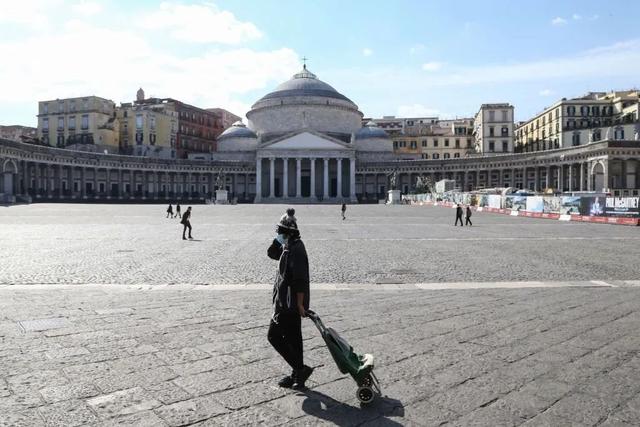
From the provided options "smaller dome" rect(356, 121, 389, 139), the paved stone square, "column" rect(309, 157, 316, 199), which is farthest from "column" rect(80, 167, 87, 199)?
the paved stone square

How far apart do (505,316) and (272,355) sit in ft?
12.8

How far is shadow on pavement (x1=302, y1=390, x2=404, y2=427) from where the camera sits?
466 centimetres

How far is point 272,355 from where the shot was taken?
643 centimetres

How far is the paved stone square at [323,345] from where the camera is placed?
190 inches

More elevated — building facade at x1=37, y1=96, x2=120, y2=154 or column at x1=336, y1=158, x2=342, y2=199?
building facade at x1=37, y1=96, x2=120, y2=154

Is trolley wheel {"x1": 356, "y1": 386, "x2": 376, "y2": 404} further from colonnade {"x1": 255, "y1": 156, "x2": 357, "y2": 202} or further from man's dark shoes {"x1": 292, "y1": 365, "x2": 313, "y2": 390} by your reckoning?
colonnade {"x1": 255, "y1": 156, "x2": 357, "y2": 202}

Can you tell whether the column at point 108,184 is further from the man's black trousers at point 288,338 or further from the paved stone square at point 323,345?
the man's black trousers at point 288,338

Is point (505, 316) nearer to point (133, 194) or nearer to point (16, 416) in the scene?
point (16, 416)

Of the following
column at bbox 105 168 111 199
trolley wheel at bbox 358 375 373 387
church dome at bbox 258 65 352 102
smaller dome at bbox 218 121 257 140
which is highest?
church dome at bbox 258 65 352 102

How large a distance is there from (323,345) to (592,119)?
308 ft

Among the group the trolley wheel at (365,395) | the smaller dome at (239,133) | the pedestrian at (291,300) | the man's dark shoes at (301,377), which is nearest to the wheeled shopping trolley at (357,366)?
the trolley wheel at (365,395)

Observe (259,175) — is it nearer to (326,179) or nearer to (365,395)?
(326,179)

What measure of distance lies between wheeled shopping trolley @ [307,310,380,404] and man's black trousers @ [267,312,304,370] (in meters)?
0.39

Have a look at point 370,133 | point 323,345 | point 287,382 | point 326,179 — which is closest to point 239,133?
point 326,179
